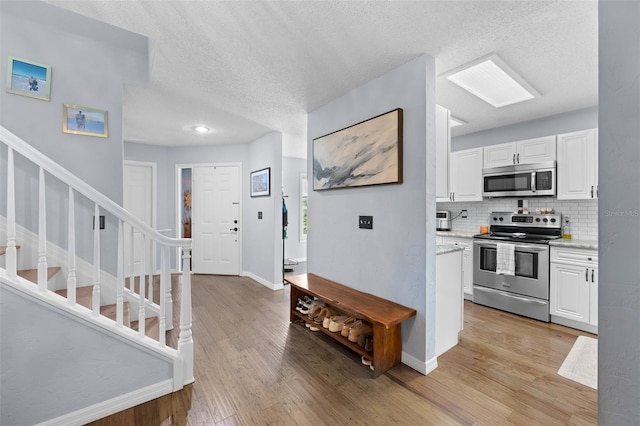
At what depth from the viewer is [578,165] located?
10.3 ft

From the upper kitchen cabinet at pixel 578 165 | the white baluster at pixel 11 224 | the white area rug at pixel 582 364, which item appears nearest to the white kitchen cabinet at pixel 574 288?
the white area rug at pixel 582 364

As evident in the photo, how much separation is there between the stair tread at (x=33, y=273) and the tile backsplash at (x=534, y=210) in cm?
A: 489

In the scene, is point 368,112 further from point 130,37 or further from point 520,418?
point 520,418

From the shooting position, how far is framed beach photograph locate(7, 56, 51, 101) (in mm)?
2146

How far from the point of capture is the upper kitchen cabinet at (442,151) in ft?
7.48

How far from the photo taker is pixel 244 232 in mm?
5059

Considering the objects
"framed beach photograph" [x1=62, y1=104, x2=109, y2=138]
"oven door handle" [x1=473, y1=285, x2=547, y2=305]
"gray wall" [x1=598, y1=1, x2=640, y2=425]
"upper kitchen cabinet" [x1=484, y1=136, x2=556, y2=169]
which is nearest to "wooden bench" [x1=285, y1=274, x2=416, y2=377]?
"gray wall" [x1=598, y1=1, x2=640, y2=425]

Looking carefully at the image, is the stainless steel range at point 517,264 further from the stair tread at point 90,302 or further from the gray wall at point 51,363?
the stair tread at point 90,302

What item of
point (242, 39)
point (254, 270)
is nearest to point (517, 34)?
point (242, 39)

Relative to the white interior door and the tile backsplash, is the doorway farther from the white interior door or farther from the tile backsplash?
the tile backsplash

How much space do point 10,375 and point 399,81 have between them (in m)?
3.14

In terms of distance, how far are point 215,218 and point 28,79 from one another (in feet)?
10.4

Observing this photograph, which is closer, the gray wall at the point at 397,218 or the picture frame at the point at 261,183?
the gray wall at the point at 397,218

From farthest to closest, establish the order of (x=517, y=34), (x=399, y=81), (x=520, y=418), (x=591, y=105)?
1. (x=591, y=105)
2. (x=399, y=81)
3. (x=517, y=34)
4. (x=520, y=418)
